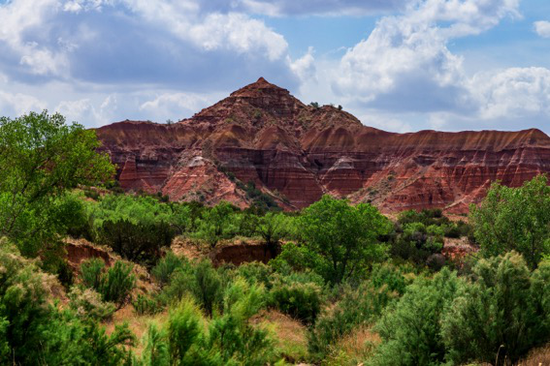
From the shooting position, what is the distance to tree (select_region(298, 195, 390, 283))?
88.7 feet

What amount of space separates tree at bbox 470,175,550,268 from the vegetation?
57 millimetres

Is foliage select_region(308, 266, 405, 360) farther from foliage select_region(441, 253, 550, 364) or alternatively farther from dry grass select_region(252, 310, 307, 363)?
foliage select_region(441, 253, 550, 364)

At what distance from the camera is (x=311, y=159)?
4828 inches

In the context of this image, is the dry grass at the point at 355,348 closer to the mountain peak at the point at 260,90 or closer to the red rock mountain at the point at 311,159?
the red rock mountain at the point at 311,159

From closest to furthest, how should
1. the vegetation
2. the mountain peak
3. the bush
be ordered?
the vegetation < the bush < the mountain peak

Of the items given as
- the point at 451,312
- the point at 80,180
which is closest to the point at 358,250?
the point at 80,180

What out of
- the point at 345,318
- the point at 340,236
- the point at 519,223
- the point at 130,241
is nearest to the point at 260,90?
the point at 130,241

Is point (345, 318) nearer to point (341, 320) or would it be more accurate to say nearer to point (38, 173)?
point (341, 320)

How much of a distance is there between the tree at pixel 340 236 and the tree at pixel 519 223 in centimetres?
567

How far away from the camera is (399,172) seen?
4365 inches

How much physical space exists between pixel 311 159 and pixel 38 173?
108m

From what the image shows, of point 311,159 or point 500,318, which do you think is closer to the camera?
point 500,318

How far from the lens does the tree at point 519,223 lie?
855 inches

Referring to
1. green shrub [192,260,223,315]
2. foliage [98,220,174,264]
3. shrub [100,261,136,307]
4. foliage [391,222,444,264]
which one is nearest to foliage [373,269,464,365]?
green shrub [192,260,223,315]
